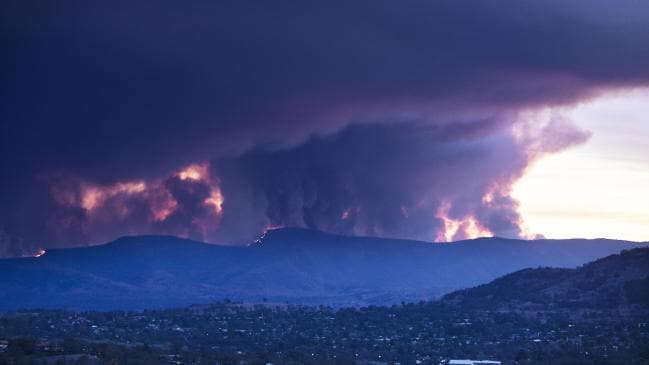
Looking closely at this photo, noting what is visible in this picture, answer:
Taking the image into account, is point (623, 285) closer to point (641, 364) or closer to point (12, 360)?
point (641, 364)

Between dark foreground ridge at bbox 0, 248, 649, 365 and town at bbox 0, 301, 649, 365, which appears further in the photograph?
dark foreground ridge at bbox 0, 248, 649, 365

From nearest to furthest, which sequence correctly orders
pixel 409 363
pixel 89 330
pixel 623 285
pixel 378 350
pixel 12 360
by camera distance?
pixel 12 360, pixel 409 363, pixel 378 350, pixel 89 330, pixel 623 285

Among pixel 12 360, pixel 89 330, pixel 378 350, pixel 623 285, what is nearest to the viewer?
pixel 12 360

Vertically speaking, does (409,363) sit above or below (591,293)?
below

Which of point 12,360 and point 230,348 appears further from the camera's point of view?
point 230,348

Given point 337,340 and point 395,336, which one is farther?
point 395,336

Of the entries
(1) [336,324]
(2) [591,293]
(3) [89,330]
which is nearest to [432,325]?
(1) [336,324]

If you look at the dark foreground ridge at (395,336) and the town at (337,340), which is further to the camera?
the dark foreground ridge at (395,336)

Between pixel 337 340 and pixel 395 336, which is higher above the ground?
pixel 395 336
